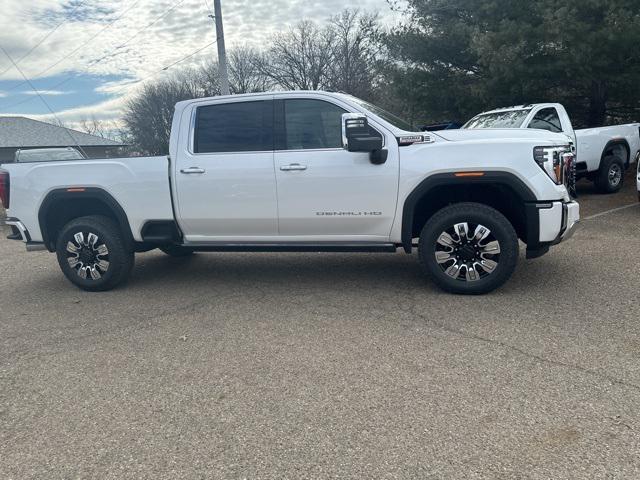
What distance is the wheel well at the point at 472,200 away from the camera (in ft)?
15.8

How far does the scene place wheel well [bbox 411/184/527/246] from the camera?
4828mm

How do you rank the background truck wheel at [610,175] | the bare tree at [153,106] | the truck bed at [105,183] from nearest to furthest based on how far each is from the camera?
the truck bed at [105,183]
the background truck wheel at [610,175]
the bare tree at [153,106]

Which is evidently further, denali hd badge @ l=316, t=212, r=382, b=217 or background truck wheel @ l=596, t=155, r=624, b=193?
background truck wheel @ l=596, t=155, r=624, b=193

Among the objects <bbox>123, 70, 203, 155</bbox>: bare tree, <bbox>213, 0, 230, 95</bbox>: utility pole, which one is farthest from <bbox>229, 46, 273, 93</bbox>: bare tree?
<bbox>213, 0, 230, 95</bbox>: utility pole

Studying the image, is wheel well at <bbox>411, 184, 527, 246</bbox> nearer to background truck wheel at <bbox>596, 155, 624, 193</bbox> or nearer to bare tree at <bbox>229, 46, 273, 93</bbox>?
background truck wheel at <bbox>596, 155, 624, 193</bbox>

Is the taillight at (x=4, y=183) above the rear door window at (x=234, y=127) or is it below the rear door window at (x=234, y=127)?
below

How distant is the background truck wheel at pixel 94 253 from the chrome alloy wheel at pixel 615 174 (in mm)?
10462

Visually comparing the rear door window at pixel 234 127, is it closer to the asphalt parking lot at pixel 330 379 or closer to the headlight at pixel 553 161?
the asphalt parking lot at pixel 330 379

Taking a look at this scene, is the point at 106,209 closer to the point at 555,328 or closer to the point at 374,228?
the point at 374,228

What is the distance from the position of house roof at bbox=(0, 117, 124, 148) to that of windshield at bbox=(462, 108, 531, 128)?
39294mm

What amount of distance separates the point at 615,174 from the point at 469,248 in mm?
8574

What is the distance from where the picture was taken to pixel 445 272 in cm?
474

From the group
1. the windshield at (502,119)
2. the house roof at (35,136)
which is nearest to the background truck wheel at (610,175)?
the windshield at (502,119)

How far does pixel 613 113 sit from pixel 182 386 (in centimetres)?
1627
